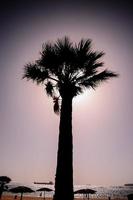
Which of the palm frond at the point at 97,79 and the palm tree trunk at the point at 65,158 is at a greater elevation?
the palm frond at the point at 97,79

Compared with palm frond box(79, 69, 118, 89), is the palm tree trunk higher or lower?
lower

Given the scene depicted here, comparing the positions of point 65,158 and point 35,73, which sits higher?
point 35,73

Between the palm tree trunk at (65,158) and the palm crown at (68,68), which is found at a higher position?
the palm crown at (68,68)

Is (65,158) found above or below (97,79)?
below

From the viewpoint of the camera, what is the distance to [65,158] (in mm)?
9836

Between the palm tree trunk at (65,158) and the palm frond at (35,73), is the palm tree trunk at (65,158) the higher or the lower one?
the lower one

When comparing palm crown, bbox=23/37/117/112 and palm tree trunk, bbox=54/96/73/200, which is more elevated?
palm crown, bbox=23/37/117/112

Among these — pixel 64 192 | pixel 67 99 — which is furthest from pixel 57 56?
pixel 64 192

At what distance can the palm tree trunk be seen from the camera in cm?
924

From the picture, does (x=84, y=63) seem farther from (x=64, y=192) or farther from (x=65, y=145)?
(x=64, y=192)

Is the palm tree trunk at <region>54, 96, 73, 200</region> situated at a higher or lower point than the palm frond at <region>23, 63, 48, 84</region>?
lower

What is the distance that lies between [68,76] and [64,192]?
216 inches

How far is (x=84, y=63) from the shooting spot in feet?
38.5

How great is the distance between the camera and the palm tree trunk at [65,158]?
924cm
